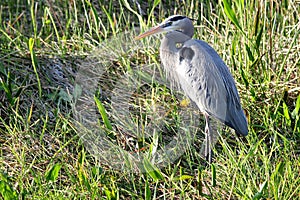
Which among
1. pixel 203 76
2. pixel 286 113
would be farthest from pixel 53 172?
pixel 286 113

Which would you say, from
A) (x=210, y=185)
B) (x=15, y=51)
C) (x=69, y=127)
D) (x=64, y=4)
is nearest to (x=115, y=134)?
(x=69, y=127)

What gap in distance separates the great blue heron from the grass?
0.10 m

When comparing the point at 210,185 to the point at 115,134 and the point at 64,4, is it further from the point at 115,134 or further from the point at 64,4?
the point at 64,4

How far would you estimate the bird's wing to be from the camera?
9.62ft

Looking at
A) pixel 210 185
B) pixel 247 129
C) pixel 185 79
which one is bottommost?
pixel 210 185

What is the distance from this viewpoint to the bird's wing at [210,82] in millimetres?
2932

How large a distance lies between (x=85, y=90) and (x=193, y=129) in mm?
624

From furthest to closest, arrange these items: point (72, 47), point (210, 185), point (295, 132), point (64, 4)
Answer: point (64, 4)
point (72, 47)
point (295, 132)
point (210, 185)

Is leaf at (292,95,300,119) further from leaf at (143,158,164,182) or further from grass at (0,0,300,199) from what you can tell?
leaf at (143,158,164,182)

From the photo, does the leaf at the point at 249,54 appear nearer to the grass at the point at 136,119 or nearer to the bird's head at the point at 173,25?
the grass at the point at 136,119

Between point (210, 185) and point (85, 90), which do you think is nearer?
point (210, 185)

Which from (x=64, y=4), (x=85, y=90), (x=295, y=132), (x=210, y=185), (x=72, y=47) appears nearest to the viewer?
(x=210, y=185)

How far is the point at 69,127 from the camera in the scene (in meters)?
3.13

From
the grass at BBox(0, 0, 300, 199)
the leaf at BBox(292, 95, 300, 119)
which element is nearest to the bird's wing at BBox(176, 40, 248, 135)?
the grass at BBox(0, 0, 300, 199)
